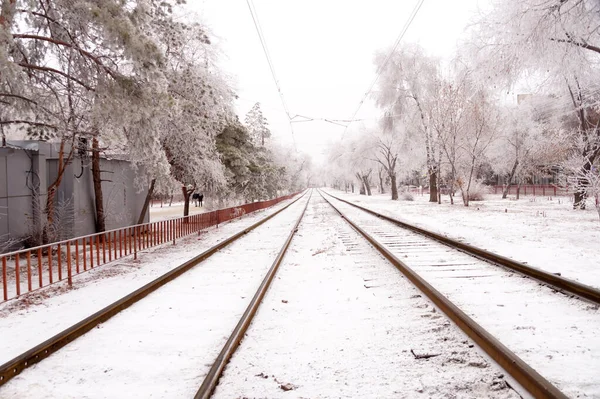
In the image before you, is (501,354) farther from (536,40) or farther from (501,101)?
(501,101)

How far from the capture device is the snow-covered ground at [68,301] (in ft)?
16.1

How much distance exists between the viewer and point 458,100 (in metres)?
28.2

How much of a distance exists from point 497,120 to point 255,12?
72.8ft

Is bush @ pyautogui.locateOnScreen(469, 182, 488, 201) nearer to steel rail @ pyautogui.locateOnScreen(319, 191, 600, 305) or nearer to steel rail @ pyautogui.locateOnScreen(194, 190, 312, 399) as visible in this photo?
steel rail @ pyautogui.locateOnScreen(319, 191, 600, 305)

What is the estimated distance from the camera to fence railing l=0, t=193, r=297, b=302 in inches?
272

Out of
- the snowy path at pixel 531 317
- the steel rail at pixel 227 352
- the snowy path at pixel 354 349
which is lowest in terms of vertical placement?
the snowy path at pixel 354 349

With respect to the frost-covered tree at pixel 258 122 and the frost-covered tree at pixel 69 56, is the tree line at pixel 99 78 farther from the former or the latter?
the frost-covered tree at pixel 258 122

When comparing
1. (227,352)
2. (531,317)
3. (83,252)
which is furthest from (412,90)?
(227,352)

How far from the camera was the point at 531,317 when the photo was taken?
4738 millimetres

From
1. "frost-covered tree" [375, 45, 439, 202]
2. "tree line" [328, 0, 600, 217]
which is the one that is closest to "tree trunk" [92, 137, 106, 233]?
"tree line" [328, 0, 600, 217]

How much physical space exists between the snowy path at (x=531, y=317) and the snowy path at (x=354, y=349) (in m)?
0.48

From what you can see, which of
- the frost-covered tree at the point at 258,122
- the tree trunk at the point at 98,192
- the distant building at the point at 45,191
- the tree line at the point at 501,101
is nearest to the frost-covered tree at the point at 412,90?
the tree line at the point at 501,101

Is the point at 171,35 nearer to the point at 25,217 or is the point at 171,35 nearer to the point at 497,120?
the point at 25,217

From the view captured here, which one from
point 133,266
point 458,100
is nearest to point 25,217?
point 133,266
